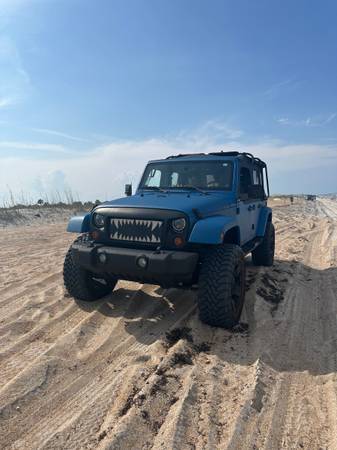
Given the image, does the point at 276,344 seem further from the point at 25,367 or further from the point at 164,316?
the point at 25,367

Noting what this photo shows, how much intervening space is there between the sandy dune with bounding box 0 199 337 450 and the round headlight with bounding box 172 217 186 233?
1.08m

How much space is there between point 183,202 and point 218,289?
1146mm

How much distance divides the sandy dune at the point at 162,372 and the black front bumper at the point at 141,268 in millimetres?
579

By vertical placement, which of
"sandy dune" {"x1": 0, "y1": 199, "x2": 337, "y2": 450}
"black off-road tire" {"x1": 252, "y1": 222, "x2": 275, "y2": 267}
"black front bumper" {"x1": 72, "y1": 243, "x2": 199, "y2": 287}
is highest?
"black front bumper" {"x1": 72, "y1": 243, "x2": 199, "y2": 287}

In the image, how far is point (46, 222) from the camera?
1725 centimetres

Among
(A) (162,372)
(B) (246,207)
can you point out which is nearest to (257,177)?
(B) (246,207)

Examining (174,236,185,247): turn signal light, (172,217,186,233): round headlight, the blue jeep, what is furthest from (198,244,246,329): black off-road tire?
(172,217,186,233): round headlight

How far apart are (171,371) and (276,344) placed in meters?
1.25

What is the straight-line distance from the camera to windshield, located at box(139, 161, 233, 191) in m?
5.48

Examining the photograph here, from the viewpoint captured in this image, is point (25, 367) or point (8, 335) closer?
point (25, 367)

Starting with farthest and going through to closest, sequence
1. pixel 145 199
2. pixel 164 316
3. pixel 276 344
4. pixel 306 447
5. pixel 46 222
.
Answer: pixel 46 222 < pixel 145 199 < pixel 164 316 < pixel 276 344 < pixel 306 447

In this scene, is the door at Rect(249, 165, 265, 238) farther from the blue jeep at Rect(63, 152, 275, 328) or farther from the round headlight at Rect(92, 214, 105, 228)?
the round headlight at Rect(92, 214, 105, 228)

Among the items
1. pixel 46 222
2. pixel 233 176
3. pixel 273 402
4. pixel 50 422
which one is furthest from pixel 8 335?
pixel 46 222

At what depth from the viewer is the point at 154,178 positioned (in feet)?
19.7
